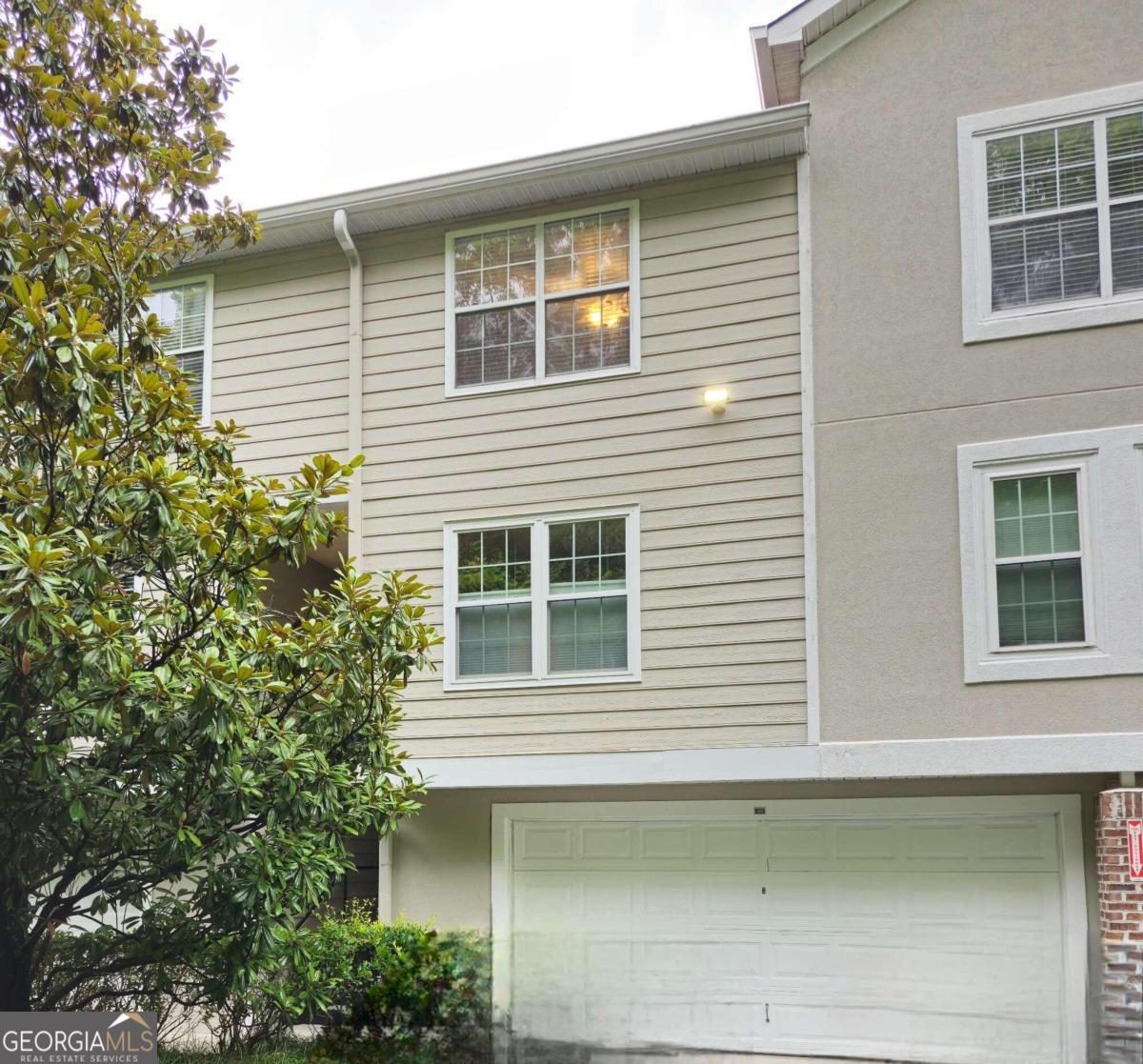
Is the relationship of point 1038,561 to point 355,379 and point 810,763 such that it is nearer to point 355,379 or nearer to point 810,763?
point 810,763

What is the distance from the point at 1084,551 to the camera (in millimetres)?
9266

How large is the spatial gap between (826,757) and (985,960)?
1938 mm

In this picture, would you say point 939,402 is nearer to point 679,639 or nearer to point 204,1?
point 679,639

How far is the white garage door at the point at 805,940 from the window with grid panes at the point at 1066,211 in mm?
4151

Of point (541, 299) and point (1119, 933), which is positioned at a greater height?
point (541, 299)

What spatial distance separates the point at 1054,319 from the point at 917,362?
105 cm

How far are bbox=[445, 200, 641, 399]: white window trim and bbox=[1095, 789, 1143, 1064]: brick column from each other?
17.0ft

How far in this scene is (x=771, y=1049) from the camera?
33.0ft

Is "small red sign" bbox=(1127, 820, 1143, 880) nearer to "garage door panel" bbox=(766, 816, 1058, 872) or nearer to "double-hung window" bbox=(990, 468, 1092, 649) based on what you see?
"garage door panel" bbox=(766, 816, 1058, 872)

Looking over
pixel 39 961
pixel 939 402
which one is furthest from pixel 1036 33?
pixel 39 961

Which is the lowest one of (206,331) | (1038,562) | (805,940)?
(805,940)

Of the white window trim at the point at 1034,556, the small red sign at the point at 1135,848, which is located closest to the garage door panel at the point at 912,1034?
the small red sign at the point at 1135,848

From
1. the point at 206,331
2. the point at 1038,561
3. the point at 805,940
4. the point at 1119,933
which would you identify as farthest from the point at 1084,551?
the point at 206,331

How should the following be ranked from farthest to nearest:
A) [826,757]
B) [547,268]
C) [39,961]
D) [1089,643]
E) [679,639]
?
[547,268]
[679,639]
[826,757]
[1089,643]
[39,961]
